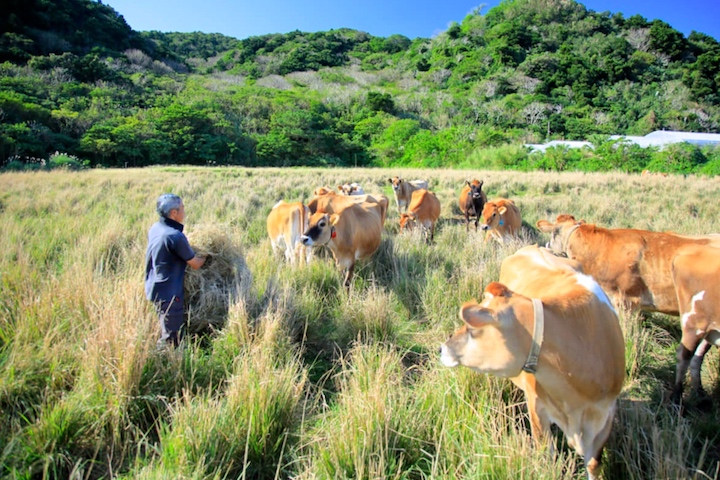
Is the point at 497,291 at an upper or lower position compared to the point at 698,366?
upper

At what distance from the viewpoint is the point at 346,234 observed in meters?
6.76

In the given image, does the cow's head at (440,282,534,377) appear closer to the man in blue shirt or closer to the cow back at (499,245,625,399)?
the cow back at (499,245,625,399)

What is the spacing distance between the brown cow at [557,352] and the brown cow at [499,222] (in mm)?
6602

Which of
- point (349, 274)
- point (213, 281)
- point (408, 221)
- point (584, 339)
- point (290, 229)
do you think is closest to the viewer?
point (584, 339)

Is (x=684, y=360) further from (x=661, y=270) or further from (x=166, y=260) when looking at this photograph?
(x=166, y=260)

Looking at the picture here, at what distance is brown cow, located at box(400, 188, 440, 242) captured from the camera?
34.6ft

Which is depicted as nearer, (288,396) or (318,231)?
(288,396)

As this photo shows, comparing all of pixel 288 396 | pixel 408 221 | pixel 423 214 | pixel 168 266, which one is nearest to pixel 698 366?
pixel 288 396

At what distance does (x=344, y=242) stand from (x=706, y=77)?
91763 mm

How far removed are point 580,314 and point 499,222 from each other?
7189 mm

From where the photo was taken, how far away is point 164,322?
3873 mm

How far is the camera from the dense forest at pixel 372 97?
37812 millimetres

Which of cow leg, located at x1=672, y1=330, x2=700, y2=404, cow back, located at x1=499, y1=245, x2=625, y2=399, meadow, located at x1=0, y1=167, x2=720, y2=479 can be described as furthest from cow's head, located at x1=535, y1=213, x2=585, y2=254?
cow back, located at x1=499, y1=245, x2=625, y2=399

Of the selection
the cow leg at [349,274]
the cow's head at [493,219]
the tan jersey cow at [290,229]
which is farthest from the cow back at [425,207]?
the cow leg at [349,274]
